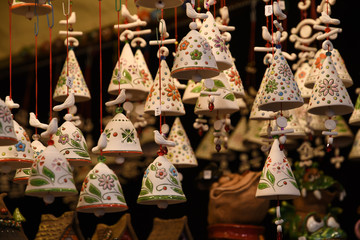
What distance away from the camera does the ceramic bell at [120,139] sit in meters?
4.37

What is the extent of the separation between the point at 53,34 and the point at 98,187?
119 inches

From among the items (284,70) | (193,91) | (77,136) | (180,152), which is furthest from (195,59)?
A: (180,152)

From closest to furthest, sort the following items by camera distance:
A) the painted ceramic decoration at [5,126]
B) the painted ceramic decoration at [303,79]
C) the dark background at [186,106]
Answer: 1. the painted ceramic decoration at [5,126]
2. the painted ceramic decoration at [303,79]
3. the dark background at [186,106]

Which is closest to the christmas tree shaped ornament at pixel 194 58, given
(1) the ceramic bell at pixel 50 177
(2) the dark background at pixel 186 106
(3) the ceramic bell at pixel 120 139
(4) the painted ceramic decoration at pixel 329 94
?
(3) the ceramic bell at pixel 120 139

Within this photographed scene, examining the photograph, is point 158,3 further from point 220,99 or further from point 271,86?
point 220,99

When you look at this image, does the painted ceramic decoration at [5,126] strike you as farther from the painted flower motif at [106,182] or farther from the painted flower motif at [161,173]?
the painted flower motif at [161,173]

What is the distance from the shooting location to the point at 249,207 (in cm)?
529

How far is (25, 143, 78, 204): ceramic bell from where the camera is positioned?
379 cm

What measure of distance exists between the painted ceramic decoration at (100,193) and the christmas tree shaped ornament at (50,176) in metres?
0.22

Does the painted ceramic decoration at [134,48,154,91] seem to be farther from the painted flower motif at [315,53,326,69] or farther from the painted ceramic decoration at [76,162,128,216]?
the painted ceramic decoration at [76,162,128,216]

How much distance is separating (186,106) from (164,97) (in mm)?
1977

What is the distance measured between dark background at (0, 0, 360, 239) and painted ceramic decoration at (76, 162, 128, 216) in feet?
5.48

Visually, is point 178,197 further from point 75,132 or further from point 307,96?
point 307,96

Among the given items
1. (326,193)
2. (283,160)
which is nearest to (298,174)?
(326,193)
